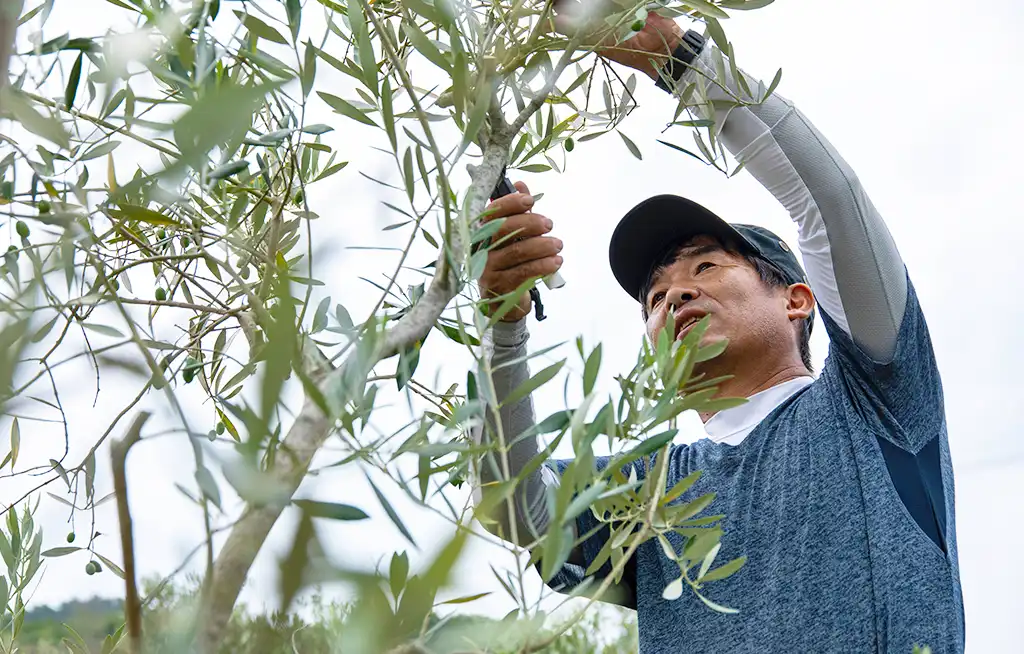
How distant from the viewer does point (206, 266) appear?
1146 millimetres

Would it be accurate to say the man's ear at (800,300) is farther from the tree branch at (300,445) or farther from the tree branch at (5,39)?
the tree branch at (5,39)

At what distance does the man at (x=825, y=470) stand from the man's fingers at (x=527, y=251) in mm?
166

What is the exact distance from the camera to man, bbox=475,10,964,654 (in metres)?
1.54

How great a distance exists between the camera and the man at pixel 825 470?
154cm

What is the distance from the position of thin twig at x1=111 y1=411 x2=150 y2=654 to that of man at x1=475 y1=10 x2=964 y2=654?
1025 mm

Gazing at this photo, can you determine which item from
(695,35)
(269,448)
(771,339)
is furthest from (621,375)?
(771,339)

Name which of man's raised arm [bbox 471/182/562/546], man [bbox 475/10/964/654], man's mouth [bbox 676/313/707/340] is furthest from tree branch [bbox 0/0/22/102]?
man's mouth [bbox 676/313/707/340]

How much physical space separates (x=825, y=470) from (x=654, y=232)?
79 centimetres

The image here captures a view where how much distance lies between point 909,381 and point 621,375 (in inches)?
45.5

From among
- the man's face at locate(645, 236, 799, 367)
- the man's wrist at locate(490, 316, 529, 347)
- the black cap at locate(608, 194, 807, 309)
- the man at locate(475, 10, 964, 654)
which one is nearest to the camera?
the man's wrist at locate(490, 316, 529, 347)

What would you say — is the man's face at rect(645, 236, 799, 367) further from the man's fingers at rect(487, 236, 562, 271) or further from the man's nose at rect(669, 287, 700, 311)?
the man's fingers at rect(487, 236, 562, 271)

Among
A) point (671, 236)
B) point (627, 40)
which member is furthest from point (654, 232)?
point (627, 40)

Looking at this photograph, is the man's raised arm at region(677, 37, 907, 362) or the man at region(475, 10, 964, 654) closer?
the man at region(475, 10, 964, 654)

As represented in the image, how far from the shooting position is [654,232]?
2.30m
